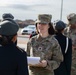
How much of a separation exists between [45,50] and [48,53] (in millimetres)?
57

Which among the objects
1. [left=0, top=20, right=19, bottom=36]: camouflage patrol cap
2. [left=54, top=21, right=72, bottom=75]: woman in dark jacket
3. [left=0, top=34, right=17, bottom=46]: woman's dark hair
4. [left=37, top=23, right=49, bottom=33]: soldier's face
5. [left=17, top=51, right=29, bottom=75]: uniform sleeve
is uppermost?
[left=0, top=20, right=19, bottom=36]: camouflage patrol cap

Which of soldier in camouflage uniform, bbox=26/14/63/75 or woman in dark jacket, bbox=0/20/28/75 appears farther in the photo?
soldier in camouflage uniform, bbox=26/14/63/75

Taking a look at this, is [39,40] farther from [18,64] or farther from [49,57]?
[18,64]

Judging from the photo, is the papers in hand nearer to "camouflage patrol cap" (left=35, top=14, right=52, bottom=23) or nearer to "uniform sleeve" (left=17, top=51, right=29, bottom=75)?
"camouflage patrol cap" (left=35, top=14, right=52, bottom=23)

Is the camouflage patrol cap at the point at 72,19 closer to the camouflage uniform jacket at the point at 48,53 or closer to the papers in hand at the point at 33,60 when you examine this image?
the camouflage uniform jacket at the point at 48,53

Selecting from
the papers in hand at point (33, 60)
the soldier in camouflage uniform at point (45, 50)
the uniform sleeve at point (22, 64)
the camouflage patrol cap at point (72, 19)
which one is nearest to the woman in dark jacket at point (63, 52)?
the camouflage patrol cap at point (72, 19)

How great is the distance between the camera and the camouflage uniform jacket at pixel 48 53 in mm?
4344

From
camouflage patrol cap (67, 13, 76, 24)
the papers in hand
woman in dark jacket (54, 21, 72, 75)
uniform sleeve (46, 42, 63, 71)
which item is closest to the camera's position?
the papers in hand

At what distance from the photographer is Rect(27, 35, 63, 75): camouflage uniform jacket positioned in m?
4.34

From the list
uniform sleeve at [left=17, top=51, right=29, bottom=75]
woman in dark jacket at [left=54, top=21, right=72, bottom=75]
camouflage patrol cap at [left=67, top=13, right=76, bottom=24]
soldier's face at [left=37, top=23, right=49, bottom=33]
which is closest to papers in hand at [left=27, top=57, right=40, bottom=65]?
soldier's face at [left=37, top=23, right=49, bottom=33]

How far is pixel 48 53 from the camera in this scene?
173 inches

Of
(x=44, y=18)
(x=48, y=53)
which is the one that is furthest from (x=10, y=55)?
(x=44, y=18)

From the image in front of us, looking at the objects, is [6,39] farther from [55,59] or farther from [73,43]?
[73,43]

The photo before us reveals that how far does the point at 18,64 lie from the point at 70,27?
10.5ft
